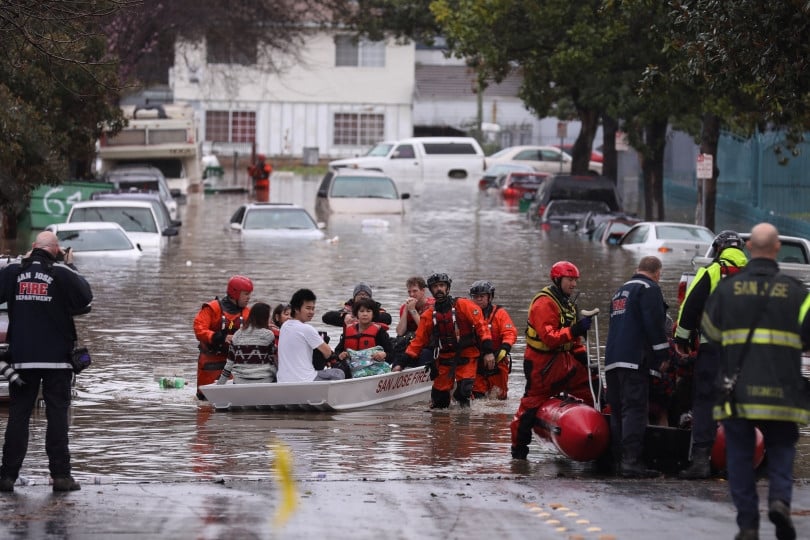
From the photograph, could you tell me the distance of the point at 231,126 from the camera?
73562mm

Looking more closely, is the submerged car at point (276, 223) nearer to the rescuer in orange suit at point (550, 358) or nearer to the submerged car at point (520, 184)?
the submerged car at point (520, 184)

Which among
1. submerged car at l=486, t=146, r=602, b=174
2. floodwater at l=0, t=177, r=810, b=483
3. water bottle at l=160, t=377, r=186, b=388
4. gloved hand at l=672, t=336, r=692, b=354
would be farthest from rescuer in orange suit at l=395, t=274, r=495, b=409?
submerged car at l=486, t=146, r=602, b=174

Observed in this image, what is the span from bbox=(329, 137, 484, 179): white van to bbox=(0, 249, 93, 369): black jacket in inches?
1970

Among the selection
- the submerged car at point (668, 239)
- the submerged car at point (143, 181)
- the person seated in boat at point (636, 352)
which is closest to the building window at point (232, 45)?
the submerged car at point (143, 181)

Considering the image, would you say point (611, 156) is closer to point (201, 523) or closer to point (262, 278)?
point (262, 278)

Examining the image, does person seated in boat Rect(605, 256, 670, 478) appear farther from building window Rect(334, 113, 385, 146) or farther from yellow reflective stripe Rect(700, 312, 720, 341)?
building window Rect(334, 113, 385, 146)

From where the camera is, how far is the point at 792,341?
855 cm

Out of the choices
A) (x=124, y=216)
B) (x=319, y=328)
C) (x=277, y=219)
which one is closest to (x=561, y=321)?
(x=319, y=328)

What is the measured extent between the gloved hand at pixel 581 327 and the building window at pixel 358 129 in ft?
205

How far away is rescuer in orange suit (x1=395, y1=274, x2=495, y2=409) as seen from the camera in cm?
1429

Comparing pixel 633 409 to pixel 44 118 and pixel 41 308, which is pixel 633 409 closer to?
pixel 41 308

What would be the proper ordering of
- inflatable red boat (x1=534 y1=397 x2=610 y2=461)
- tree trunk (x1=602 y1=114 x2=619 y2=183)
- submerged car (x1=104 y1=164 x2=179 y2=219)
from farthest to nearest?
tree trunk (x1=602 y1=114 x2=619 y2=183), submerged car (x1=104 y1=164 x2=179 y2=219), inflatable red boat (x1=534 y1=397 x2=610 y2=461)

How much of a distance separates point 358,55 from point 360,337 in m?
59.6

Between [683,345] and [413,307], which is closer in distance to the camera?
[683,345]
